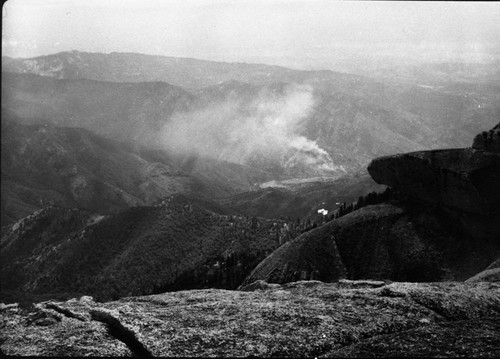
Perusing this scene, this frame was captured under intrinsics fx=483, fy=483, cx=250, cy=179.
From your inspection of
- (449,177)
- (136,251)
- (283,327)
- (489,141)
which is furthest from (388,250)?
(136,251)

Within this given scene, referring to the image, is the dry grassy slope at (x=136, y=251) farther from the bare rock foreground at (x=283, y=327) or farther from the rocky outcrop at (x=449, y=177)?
the bare rock foreground at (x=283, y=327)

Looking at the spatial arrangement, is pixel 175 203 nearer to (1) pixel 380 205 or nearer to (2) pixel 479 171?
(1) pixel 380 205

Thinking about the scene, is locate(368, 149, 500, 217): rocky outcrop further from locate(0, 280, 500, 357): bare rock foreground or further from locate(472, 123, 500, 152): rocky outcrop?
locate(0, 280, 500, 357): bare rock foreground

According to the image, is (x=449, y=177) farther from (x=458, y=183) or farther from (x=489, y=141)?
(x=489, y=141)

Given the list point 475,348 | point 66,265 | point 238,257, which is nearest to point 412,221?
point 238,257

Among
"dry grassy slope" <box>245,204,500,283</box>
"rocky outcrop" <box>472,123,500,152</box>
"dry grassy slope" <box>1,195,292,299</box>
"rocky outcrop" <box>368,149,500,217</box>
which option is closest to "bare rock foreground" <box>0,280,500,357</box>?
"dry grassy slope" <box>245,204,500,283</box>
